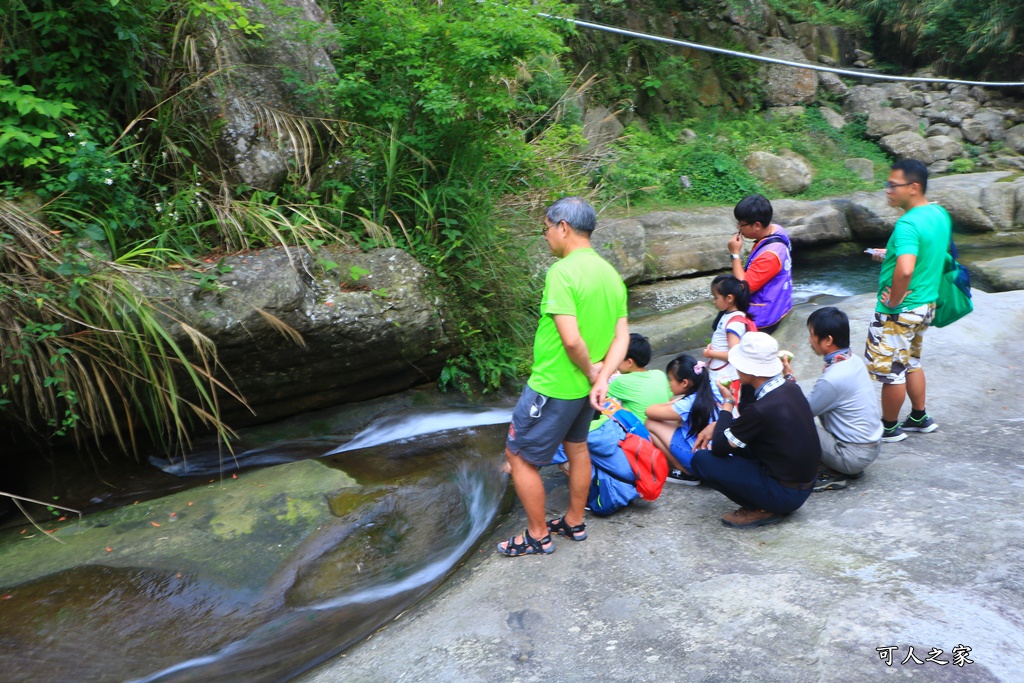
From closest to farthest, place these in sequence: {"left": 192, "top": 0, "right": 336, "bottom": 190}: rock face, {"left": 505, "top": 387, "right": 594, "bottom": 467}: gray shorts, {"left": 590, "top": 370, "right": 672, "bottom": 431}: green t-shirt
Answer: {"left": 505, "top": 387, "right": 594, "bottom": 467}: gray shorts → {"left": 590, "top": 370, "right": 672, "bottom": 431}: green t-shirt → {"left": 192, "top": 0, "right": 336, "bottom": 190}: rock face

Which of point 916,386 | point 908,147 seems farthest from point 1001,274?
point 908,147

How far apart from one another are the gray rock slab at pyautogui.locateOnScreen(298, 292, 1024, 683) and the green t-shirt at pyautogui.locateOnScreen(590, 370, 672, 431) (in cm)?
56

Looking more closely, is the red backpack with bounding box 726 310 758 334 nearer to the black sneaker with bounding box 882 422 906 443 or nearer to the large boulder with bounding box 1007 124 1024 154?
the black sneaker with bounding box 882 422 906 443

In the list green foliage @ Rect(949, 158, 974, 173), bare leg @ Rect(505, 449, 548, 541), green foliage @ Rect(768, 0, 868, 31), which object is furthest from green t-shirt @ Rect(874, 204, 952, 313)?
green foliage @ Rect(768, 0, 868, 31)

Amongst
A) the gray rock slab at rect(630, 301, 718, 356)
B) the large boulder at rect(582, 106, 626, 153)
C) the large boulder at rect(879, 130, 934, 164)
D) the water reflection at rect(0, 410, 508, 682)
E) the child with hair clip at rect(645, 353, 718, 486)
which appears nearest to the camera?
the water reflection at rect(0, 410, 508, 682)

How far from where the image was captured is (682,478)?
4.59m

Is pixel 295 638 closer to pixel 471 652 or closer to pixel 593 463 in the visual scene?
pixel 471 652

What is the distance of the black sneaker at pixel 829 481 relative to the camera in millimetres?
4199

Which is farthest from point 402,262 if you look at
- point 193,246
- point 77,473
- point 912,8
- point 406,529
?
point 912,8

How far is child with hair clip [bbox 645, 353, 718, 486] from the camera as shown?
4.52 meters

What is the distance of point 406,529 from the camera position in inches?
172

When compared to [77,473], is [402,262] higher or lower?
higher

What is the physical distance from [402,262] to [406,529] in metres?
2.07

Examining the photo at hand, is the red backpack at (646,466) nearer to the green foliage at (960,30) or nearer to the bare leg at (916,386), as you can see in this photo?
the bare leg at (916,386)
